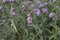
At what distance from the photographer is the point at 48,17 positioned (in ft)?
10.3

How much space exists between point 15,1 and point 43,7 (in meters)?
0.45

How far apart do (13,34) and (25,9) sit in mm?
411

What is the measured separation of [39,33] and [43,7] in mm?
392

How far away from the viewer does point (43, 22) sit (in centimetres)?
306

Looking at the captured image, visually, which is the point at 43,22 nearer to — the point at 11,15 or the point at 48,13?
the point at 48,13

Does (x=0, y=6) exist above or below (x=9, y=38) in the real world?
above

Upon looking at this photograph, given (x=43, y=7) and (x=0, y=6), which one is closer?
(x=43, y=7)

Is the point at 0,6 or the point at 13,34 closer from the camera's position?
the point at 13,34

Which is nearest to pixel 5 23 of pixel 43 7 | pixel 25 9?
pixel 25 9

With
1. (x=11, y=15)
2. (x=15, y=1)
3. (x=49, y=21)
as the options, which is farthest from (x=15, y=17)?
(x=49, y=21)

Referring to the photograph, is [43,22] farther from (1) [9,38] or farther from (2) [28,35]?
(1) [9,38]

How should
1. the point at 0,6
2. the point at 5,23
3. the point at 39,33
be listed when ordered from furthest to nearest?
the point at 0,6, the point at 5,23, the point at 39,33

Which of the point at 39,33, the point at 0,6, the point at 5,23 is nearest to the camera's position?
the point at 39,33

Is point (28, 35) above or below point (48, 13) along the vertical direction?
below
